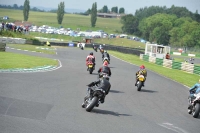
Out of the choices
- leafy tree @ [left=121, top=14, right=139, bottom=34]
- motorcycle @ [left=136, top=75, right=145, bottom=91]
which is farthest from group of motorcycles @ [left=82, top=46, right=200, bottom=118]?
leafy tree @ [left=121, top=14, right=139, bottom=34]

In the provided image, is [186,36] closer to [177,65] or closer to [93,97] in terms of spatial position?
[177,65]

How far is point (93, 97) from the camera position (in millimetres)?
14461

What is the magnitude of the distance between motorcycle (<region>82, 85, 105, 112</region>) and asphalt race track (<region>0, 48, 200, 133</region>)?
223 mm

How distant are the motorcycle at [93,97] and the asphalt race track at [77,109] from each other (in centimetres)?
22

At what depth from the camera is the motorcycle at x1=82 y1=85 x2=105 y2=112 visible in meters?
14.2

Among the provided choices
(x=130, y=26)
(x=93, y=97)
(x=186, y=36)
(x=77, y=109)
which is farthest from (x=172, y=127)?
(x=130, y=26)

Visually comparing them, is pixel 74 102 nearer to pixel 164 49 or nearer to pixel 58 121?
pixel 58 121

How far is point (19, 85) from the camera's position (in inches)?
739

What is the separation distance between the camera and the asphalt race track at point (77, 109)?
1155 cm

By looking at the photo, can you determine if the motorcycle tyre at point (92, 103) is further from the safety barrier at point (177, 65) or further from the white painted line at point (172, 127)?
the safety barrier at point (177, 65)

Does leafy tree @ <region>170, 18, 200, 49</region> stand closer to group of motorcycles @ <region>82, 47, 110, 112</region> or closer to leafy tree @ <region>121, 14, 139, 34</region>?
leafy tree @ <region>121, 14, 139, 34</region>

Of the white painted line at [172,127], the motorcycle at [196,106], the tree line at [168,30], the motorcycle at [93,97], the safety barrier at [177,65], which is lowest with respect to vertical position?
the safety barrier at [177,65]

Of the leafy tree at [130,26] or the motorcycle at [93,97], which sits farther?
the leafy tree at [130,26]

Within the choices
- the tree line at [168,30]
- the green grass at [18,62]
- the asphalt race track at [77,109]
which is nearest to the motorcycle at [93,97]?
the asphalt race track at [77,109]
